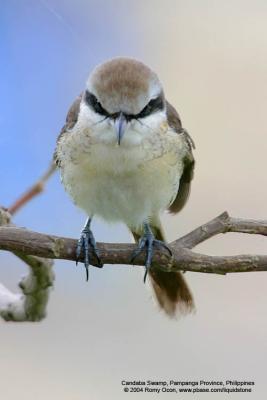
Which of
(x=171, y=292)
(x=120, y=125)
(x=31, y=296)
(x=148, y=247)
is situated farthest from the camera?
(x=171, y=292)

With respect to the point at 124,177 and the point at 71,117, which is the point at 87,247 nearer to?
the point at 124,177

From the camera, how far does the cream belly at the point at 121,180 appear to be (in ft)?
4.09

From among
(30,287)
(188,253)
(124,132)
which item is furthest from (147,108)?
(30,287)

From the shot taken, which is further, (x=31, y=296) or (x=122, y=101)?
(x=31, y=296)

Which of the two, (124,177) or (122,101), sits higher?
(122,101)

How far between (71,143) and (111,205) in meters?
Answer: 0.16

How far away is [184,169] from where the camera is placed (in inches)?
57.5

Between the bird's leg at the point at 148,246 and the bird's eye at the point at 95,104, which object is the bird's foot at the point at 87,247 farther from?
the bird's eye at the point at 95,104

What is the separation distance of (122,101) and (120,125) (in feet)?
0.15

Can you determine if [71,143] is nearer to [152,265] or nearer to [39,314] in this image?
[152,265]

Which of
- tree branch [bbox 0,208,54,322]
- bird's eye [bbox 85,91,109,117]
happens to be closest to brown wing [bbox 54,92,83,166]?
bird's eye [bbox 85,91,109,117]

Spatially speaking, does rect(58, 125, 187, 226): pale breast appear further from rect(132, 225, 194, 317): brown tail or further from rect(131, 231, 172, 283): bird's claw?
rect(132, 225, 194, 317): brown tail

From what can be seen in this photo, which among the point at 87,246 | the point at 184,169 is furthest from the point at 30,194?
the point at 184,169

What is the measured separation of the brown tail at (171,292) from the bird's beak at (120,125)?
41cm
